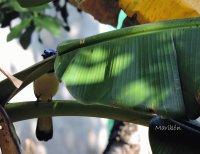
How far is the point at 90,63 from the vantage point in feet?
4.02

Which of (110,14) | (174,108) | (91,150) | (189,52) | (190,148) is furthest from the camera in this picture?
(91,150)

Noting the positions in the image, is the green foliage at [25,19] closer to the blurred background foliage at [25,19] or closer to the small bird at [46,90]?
the blurred background foliage at [25,19]

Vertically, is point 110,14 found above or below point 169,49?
above

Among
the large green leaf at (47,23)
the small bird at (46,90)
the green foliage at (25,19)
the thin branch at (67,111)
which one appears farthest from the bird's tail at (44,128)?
the thin branch at (67,111)

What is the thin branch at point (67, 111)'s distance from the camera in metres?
1.45

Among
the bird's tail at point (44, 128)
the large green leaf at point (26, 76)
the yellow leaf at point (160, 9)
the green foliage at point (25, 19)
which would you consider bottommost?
the large green leaf at point (26, 76)

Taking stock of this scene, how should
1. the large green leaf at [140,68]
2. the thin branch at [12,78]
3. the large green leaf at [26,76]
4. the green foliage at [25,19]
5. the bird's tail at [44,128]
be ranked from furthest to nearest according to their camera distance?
the green foliage at [25,19] < the bird's tail at [44,128] < the large green leaf at [26,76] < the thin branch at [12,78] < the large green leaf at [140,68]

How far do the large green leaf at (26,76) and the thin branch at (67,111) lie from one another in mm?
57

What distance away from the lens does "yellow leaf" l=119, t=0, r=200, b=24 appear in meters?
1.47

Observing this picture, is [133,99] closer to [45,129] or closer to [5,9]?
[45,129]

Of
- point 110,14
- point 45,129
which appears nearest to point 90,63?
point 110,14

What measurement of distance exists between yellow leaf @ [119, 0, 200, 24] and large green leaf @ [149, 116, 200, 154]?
33 centimetres

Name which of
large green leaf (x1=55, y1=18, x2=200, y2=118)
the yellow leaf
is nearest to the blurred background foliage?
the yellow leaf

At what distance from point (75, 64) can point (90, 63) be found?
1.4 inches
